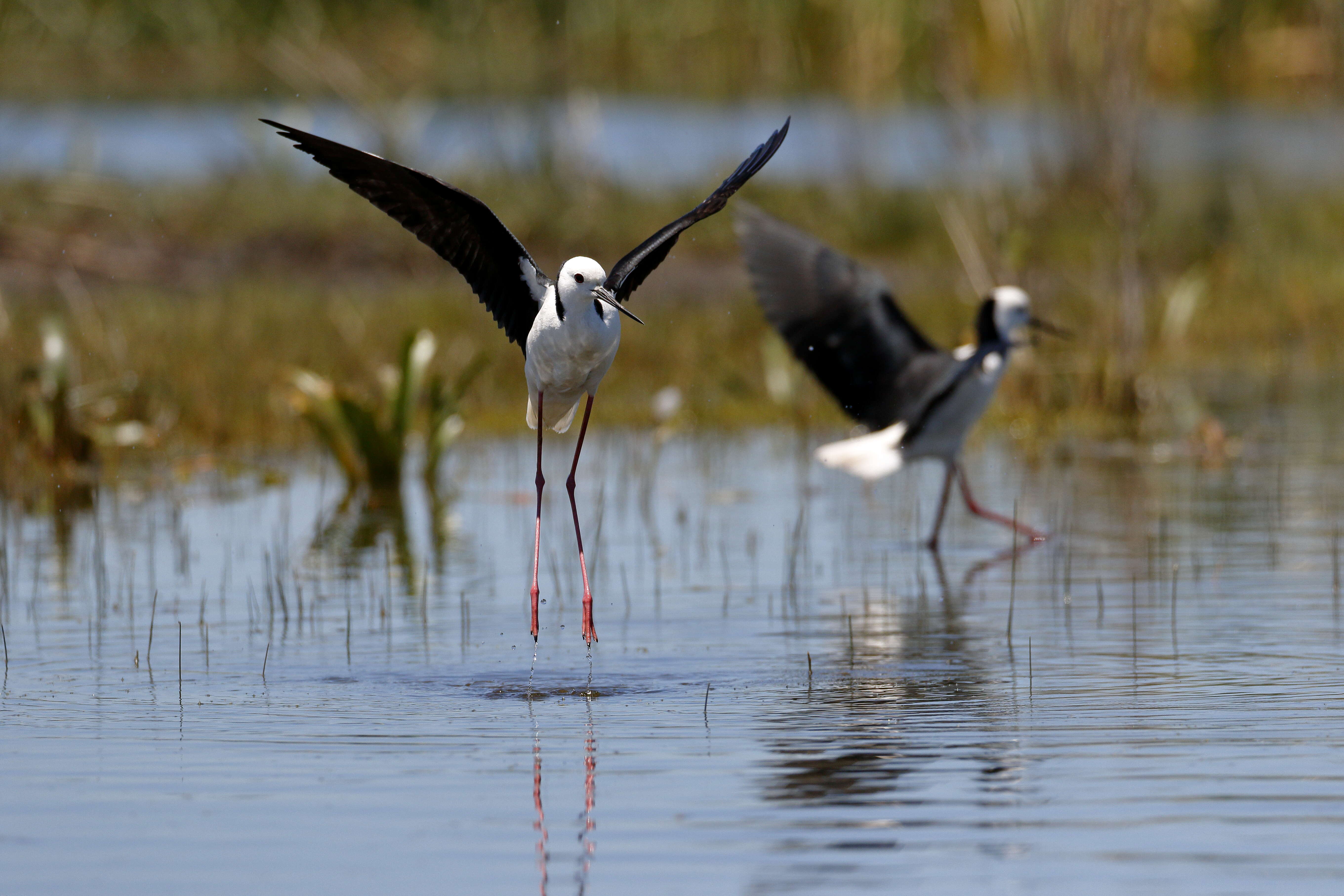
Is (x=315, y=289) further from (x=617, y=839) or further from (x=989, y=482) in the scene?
(x=617, y=839)

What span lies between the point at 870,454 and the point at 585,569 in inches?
81.1

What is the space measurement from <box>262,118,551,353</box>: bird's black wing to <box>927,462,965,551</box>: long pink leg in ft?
6.63

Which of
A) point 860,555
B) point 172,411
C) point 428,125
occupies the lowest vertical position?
point 860,555

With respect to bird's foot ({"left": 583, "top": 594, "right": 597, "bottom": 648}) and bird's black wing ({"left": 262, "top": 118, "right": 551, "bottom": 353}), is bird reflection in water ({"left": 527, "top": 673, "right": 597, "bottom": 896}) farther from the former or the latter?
bird's black wing ({"left": 262, "top": 118, "right": 551, "bottom": 353})

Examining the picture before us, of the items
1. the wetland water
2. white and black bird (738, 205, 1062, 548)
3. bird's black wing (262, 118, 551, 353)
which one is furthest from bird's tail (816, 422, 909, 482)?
bird's black wing (262, 118, 551, 353)

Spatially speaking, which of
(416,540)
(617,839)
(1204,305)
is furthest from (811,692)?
(1204,305)


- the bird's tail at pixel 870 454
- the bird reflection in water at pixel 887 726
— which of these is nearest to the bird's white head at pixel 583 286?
the bird reflection in water at pixel 887 726

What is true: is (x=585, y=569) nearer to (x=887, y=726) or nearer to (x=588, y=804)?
(x=887, y=726)

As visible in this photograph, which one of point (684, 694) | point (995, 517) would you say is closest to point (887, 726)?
point (684, 694)

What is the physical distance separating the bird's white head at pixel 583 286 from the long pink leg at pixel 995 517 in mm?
2508

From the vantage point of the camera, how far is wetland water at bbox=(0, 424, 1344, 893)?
3975 mm

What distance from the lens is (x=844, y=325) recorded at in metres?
8.75

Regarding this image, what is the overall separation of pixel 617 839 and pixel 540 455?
11.7ft

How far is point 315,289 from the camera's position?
651 inches
